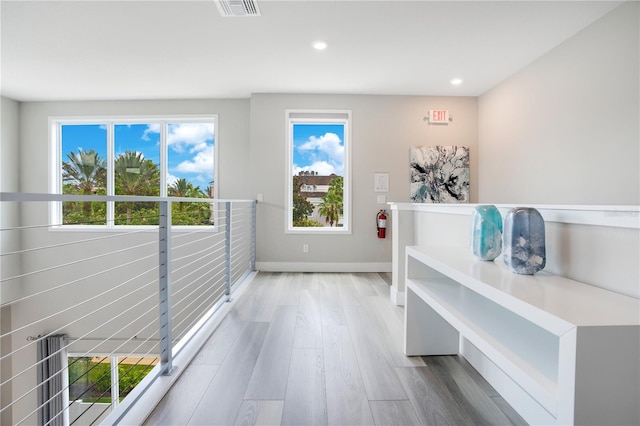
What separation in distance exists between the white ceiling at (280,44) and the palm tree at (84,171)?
0.94m

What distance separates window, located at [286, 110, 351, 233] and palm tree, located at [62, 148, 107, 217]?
9.50ft

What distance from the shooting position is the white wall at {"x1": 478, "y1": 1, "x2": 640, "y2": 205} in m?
2.45

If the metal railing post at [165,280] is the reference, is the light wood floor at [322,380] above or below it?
below

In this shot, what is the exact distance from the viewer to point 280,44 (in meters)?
3.05

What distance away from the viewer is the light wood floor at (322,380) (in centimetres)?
140

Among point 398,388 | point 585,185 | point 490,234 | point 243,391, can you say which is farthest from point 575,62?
point 243,391

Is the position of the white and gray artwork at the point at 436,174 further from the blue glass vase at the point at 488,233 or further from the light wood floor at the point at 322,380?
the blue glass vase at the point at 488,233

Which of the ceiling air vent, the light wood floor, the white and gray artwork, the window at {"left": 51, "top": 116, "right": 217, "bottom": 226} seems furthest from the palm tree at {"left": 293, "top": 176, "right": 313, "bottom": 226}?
the ceiling air vent

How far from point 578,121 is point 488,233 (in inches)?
89.2

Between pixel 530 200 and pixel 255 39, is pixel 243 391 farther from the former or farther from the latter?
pixel 530 200

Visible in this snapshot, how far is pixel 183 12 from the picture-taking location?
2551 mm

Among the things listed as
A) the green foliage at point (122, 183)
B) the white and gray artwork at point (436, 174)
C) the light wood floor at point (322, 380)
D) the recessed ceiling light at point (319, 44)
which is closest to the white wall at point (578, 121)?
the white and gray artwork at point (436, 174)

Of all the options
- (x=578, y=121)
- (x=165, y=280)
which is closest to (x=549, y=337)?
(x=165, y=280)

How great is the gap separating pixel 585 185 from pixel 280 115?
340 cm
